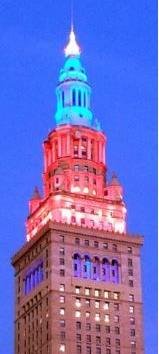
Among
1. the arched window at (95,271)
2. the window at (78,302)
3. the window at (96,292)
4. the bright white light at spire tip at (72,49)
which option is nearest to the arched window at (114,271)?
the arched window at (95,271)

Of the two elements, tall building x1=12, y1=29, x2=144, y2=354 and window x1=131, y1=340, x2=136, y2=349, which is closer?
tall building x1=12, y1=29, x2=144, y2=354

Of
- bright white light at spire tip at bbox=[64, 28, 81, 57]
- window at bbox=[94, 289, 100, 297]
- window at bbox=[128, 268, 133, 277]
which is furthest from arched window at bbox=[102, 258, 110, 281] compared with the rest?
bright white light at spire tip at bbox=[64, 28, 81, 57]

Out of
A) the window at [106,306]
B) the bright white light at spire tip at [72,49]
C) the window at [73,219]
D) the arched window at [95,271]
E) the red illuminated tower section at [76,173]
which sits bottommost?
the window at [106,306]

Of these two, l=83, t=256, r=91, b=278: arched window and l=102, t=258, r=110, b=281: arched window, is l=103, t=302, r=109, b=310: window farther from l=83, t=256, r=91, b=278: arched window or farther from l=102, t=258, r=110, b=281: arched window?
l=83, t=256, r=91, b=278: arched window

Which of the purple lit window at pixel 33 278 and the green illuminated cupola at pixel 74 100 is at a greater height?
the green illuminated cupola at pixel 74 100

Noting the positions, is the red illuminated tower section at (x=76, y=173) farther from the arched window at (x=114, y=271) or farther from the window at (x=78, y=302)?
the window at (x=78, y=302)

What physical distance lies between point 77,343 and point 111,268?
10.6 m

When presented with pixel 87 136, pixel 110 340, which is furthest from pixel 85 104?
pixel 110 340

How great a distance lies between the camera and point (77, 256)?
156 meters

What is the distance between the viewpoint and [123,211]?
163625mm

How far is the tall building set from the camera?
502 ft

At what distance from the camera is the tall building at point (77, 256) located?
153000mm

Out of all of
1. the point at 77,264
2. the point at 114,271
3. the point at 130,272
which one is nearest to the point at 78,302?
the point at 77,264

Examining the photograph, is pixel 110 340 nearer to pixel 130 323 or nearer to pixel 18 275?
pixel 130 323
